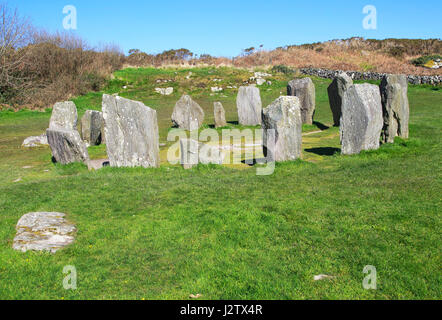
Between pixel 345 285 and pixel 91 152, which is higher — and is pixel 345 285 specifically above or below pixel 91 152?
below

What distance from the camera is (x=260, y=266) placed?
4.93 metres

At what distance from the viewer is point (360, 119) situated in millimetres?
10555

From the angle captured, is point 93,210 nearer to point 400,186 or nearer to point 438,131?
point 400,186

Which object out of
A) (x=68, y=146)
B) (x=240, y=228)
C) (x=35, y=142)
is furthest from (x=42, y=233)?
(x=35, y=142)

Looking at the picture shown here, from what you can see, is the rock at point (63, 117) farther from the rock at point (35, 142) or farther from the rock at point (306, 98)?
the rock at point (306, 98)

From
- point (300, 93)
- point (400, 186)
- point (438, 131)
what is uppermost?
point (300, 93)

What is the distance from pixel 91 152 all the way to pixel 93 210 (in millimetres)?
6869

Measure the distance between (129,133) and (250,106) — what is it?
28.4ft

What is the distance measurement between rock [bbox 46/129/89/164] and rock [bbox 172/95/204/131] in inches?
280

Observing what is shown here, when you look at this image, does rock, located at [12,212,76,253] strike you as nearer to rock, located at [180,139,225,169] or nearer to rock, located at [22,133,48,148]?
rock, located at [180,139,225,169]

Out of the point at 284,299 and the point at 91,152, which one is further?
the point at 91,152

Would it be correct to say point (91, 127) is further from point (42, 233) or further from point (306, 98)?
point (42, 233)

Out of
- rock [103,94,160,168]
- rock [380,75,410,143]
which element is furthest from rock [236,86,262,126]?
rock [103,94,160,168]
